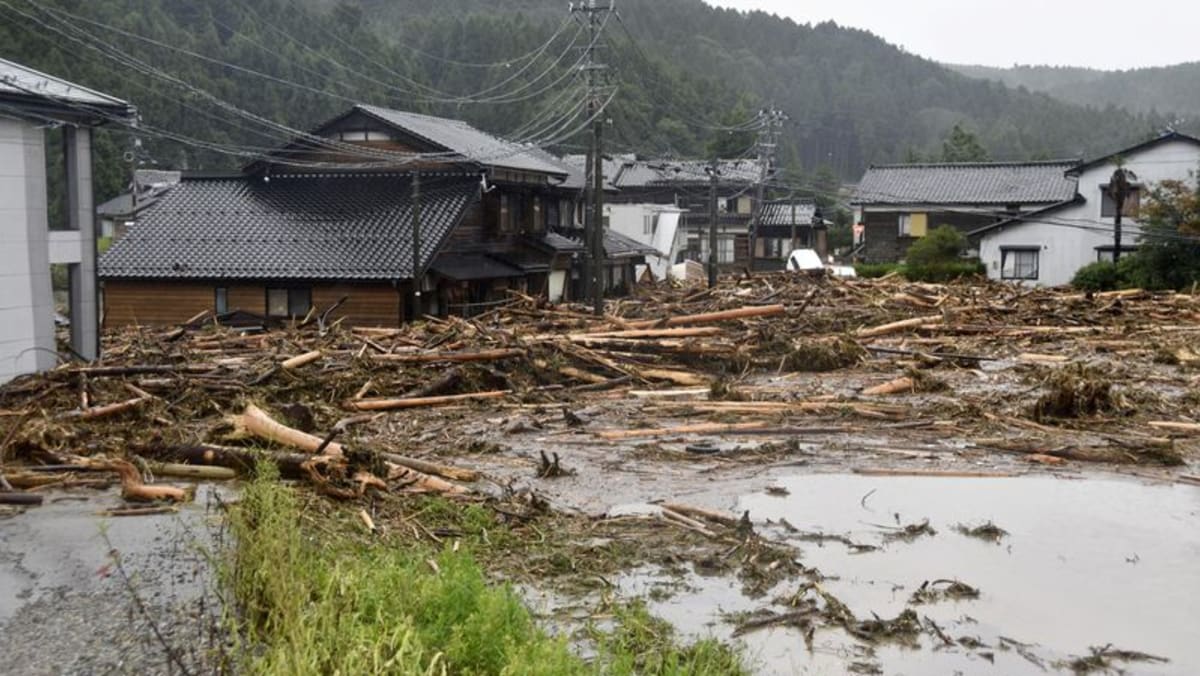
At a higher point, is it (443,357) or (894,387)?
(443,357)

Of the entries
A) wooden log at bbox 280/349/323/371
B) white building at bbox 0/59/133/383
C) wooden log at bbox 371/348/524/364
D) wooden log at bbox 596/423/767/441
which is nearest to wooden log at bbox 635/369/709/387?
wooden log at bbox 371/348/524/364

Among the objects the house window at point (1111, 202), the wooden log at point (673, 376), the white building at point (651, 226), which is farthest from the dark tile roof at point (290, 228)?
the house window at point (1111, 202)

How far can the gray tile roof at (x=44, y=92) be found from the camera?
53.7 ft

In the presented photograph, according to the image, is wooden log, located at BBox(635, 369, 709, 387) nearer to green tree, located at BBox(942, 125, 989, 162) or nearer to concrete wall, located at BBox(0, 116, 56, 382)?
concrete wall, located at BBox(0, 116, 56, 382)

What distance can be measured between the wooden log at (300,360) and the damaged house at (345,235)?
35.9 feet

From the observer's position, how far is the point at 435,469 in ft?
33.0

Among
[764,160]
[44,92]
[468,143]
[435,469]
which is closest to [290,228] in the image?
[468,143]

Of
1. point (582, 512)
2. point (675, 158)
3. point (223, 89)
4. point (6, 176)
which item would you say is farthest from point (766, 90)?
point (582, 512)

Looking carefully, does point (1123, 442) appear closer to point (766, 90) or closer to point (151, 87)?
point (151, 87)

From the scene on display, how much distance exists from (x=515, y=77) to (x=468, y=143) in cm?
3212

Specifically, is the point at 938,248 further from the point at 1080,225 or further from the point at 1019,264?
the point at 1080,225

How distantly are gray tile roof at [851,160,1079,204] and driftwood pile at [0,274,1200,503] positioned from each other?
2261 centimetres

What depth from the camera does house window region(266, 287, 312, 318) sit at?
28.5 metres

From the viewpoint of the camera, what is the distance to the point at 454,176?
31328 millimetres
